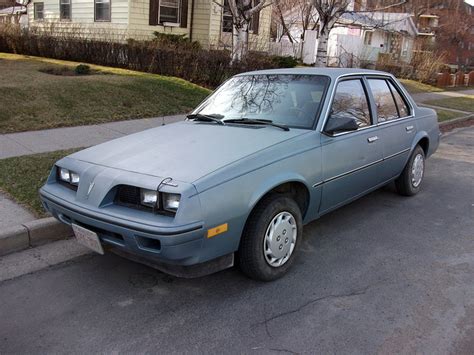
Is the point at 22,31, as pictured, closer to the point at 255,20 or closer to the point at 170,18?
the point at 170,18

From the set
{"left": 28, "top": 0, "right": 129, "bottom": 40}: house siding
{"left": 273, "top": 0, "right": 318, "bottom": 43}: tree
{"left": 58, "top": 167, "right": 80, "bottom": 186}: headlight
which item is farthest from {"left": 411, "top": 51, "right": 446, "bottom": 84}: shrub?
{"left": 58, "top": 167, "right": 80, "bottom": 186}: headlight

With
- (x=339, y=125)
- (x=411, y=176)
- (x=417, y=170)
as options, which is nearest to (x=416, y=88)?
(x=417, y=170)

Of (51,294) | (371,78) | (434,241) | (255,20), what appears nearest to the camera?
(51,294)

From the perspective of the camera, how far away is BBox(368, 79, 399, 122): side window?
498 cm

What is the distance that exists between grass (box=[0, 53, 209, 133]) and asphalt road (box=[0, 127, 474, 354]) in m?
5.01

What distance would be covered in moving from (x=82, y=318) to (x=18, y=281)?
0.81 meters

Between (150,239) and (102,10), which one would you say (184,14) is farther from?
(150,239)

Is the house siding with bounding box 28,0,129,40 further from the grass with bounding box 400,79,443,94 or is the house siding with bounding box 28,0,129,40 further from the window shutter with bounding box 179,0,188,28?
the grass with bounding box 400,79,443,94

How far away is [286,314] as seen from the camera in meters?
3.20

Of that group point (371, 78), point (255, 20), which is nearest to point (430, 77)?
point (255, 20)

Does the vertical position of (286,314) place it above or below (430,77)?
below

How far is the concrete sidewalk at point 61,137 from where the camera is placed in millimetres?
6618

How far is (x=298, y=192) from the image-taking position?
153 inches

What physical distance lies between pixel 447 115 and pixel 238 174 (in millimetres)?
11576
